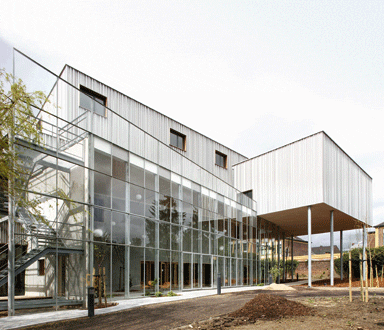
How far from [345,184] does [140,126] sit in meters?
18.5

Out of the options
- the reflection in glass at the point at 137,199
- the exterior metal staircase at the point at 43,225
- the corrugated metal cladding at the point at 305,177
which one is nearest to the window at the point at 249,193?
the corrugated metal cladding at the point at 305,177

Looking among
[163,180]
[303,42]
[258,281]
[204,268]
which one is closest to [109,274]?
[163,180]

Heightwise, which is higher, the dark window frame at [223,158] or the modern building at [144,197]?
the dark window frame at [223,158]

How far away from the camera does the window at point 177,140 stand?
29.7 m

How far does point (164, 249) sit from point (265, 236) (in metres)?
17.7

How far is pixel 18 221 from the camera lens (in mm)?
13039

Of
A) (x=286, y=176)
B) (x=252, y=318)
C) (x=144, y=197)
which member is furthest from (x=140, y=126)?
(x=252, y=318)

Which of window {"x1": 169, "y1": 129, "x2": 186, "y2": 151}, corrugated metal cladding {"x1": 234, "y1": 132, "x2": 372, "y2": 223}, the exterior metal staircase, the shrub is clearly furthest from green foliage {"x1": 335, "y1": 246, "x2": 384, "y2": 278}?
the exterior metal staircase

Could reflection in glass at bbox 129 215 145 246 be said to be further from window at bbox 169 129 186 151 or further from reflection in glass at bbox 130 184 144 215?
window at bbox 169 129 186 151

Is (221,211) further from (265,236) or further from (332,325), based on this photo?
(332,325)

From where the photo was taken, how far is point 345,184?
31.5m

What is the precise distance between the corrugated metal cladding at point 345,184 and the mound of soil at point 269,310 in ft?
57.7

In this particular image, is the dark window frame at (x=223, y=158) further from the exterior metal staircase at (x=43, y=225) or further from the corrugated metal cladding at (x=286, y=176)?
the exterior metal staircase at (x=43, y=225)

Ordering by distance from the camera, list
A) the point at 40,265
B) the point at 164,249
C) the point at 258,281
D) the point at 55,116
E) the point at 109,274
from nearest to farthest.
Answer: the point at 40,265
the point at 55,116
the point at 109,274
the point at 164,249
the point at 258,281
